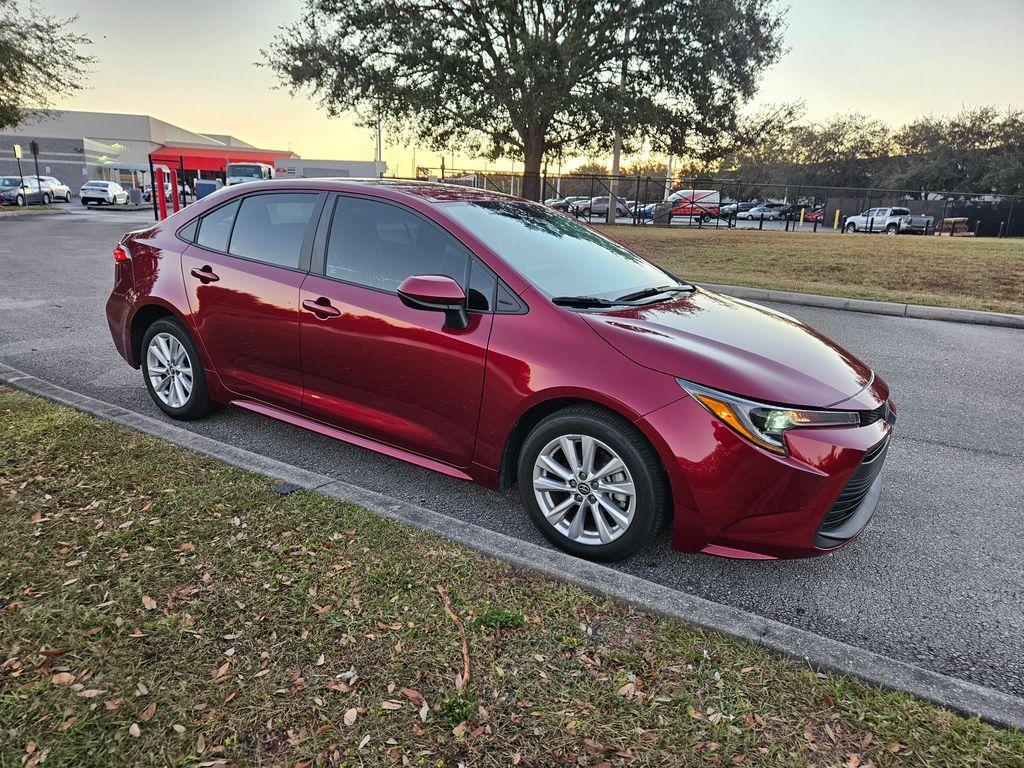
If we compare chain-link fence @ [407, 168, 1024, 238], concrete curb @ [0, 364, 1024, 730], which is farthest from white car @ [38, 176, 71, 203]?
concrete curb @ [0, 364, 1024, 730]

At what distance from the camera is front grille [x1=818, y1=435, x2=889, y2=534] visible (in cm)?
289

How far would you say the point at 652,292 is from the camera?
3898mm

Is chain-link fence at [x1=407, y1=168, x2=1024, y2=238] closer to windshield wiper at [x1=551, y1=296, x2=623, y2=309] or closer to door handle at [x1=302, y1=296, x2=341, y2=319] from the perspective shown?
door handle at [x1=302, y1=296, x2=341, y2=319]

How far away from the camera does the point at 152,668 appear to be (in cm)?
232

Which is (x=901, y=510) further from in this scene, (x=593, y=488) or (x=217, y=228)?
(x=217, y=228)

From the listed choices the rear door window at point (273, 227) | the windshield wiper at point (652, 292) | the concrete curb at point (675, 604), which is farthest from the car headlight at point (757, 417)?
the rear door window at point (273, 227)

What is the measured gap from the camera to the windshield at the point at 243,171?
4084 cm

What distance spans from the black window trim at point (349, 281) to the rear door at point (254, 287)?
66 mm

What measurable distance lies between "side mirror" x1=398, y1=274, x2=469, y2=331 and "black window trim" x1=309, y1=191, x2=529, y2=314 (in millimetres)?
76

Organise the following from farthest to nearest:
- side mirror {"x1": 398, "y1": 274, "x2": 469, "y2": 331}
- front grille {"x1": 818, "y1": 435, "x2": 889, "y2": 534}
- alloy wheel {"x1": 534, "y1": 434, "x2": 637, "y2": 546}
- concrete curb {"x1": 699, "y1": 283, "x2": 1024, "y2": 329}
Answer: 1. concrete curb {"x1": 699, "y1": 283, "x2": 1024, "y2": 329}
2. side mirror {"x1": 398, "y1": 274, "x2": 469, "y2": 331}
3. alloy wheel {"x1": 534, "y1": 434, "x2": 637, "y2": 546}
4. front grille {"x1": 818, "y1": 435, "x2": 889, "y2": 534}

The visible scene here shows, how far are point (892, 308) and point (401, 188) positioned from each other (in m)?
8.66

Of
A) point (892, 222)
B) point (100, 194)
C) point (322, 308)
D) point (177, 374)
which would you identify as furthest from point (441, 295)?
point (892, 222)

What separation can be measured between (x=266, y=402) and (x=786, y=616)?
10.3ft

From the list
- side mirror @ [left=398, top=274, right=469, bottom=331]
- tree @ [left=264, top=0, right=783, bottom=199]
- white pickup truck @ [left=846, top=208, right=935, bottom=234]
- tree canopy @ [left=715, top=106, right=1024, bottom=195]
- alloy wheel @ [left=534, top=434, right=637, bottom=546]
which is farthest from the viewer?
tree canopy @ [left=715, top=106, right=1024, bottom=195]
